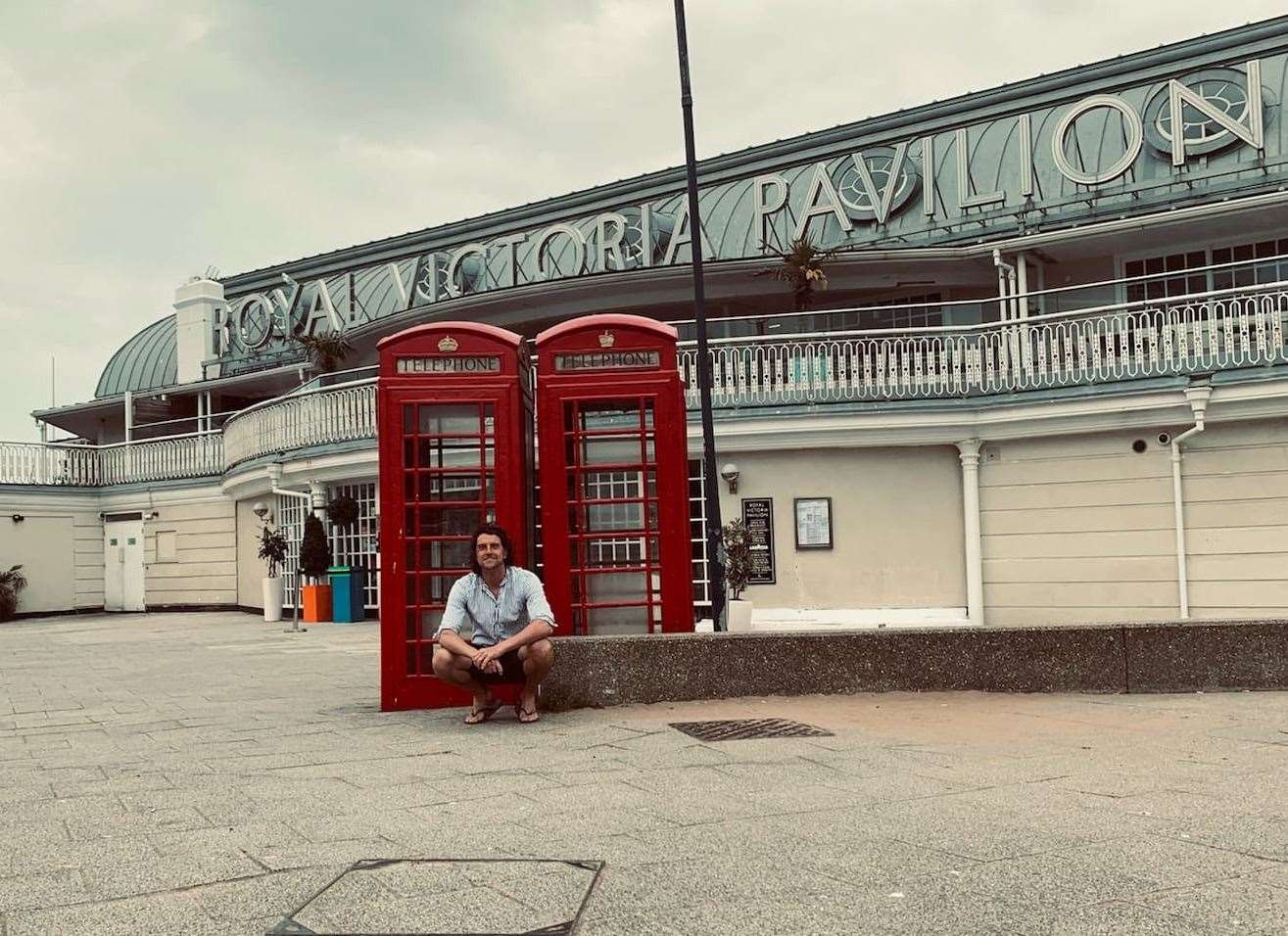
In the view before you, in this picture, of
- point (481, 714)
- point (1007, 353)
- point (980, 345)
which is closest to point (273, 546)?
point (980, 345)

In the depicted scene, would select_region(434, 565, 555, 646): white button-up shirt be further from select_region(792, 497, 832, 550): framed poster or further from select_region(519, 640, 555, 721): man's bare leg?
select_region(792, 497, 832, 550): framed poster

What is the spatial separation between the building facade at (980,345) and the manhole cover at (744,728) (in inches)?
342

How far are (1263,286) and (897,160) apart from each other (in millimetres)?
7839

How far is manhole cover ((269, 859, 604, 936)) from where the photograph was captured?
390cm

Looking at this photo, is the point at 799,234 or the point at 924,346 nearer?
the point at 924,346

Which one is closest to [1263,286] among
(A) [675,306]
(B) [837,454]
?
(B) [837,454]

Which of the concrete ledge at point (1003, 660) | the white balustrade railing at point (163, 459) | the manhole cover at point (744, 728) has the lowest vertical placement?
the manhole cover at point (744, 728)

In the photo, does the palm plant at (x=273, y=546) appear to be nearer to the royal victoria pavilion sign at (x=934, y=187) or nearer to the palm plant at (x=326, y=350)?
the palm plant at (x=326, y=350)

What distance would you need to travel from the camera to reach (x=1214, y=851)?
4.59 m

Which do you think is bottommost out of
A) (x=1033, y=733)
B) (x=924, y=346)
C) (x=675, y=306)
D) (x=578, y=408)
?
(x=1033, y=733)

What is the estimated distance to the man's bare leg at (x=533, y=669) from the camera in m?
8.14

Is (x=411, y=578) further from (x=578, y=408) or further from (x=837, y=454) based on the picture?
(x=837, y=454)

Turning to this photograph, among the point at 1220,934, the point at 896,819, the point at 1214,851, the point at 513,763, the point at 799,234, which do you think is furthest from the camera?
the point at 799,234

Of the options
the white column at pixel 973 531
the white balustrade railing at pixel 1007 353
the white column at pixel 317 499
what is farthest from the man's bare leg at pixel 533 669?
the white column at pixel 317 499
